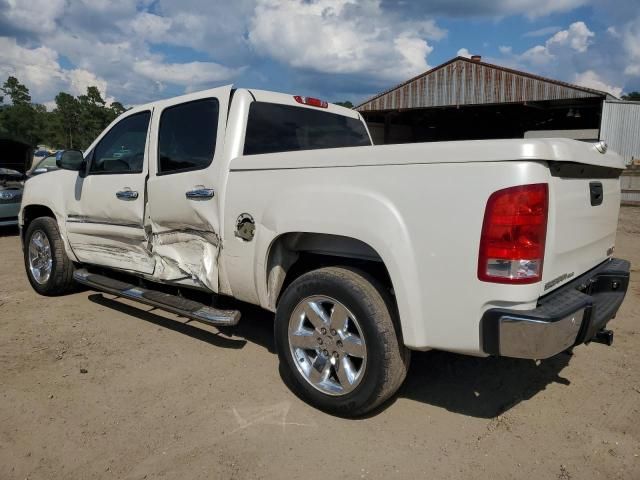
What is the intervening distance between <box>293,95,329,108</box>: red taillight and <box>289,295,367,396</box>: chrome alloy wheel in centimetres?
194

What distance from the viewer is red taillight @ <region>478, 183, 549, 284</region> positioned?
226cm

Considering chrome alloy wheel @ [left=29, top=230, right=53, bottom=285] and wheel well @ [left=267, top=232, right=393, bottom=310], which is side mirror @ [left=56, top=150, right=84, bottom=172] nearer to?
chrome alloy wheel @ [left=29, top=230, right=53, bottom=285]

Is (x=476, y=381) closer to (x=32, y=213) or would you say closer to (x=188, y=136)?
(x=188, y=136)

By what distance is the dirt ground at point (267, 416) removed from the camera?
2568 mm

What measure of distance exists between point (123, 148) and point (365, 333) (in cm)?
307

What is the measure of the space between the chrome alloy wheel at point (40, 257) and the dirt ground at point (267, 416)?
1154 mm

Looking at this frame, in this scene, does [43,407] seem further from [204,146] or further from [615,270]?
[615,270]

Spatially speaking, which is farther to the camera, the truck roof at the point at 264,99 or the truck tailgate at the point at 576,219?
the truck roof at the point at 264,99

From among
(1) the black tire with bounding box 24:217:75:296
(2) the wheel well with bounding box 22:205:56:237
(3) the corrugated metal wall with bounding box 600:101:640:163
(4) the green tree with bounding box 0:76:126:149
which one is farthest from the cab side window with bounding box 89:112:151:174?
(4) the green tree with bounding box 0:76:126:149

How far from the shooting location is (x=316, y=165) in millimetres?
2936

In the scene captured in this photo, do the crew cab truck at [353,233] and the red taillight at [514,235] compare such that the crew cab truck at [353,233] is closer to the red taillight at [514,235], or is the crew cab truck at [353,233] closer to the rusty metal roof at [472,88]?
the red taillight at [514,235]

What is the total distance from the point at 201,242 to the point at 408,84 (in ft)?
66.4

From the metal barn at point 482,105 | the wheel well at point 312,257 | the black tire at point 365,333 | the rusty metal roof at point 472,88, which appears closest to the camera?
the black tire at point 365,333

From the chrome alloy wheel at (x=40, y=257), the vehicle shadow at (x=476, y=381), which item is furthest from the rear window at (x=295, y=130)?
the chrome alloy wheel at (x=40, y=257)
